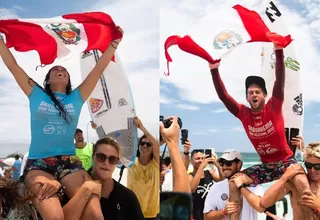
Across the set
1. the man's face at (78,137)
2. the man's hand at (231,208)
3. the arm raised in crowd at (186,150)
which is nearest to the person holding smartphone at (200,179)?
the arm raised in crowd at (186,150)

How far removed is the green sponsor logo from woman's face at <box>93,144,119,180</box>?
4.40ft

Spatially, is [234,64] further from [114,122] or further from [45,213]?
[45,213]

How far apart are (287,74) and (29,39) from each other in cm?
177

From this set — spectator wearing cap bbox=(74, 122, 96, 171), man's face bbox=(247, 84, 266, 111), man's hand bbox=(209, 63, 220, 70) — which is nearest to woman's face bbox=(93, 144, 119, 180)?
spectator wearing cap bbox=(74, 122, 96, 171)

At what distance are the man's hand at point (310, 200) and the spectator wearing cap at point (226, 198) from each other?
285 mm

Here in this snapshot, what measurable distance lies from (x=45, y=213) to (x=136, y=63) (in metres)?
1.12

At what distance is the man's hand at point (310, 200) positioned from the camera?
10.3ft

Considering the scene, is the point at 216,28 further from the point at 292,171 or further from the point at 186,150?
the point at 292,171

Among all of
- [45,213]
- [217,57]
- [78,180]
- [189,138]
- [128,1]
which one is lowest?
[45,213]

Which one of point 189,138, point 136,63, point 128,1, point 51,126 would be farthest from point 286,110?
point 51,126

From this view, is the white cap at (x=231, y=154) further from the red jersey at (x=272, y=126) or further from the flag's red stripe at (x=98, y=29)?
the flag's red stripe at (x=98, y=29)

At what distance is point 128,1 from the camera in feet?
10.5

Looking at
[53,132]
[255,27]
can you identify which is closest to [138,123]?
[53,132]

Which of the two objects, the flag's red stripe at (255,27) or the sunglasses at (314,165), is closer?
the sunglasses at (314,165)
